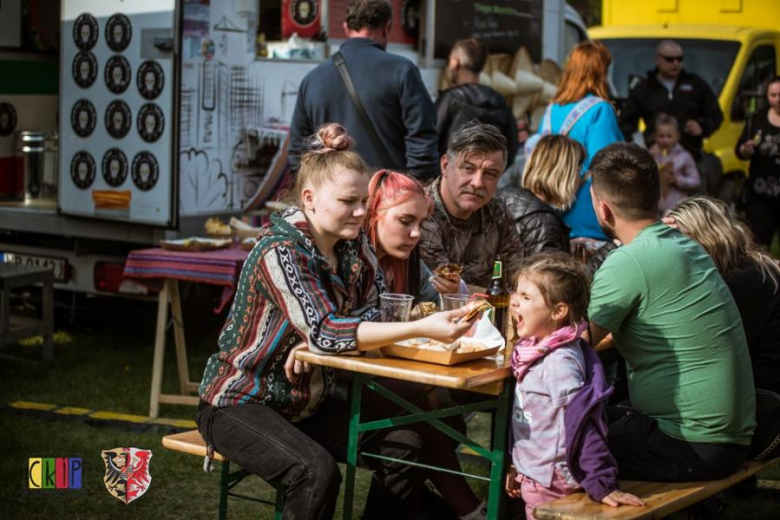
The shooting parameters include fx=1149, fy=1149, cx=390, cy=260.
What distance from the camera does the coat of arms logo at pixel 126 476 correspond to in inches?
165

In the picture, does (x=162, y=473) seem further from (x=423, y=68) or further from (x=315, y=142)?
(x=423, y=68)

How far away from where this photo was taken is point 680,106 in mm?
9273

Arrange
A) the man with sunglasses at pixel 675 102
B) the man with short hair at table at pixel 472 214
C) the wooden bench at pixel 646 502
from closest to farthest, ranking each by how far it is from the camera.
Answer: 1. the wooden bench at pixel 646 502
2. the man with short hair at table at pixel 472 214
3. the man with sunglasses at pixel 675 102

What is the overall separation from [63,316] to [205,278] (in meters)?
2.63

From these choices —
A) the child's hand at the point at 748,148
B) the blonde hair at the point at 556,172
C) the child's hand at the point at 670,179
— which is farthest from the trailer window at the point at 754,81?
the blonde hair at the point at 556,172

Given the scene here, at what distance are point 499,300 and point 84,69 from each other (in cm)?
354

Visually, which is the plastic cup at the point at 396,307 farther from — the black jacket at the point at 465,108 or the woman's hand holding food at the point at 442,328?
the black jacket at the point at 465,108

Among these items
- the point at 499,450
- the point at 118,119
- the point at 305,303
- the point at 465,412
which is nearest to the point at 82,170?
the point at 118,119

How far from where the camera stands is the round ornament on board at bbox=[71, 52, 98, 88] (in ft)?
21.1

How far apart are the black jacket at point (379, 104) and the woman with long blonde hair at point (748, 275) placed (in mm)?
2095

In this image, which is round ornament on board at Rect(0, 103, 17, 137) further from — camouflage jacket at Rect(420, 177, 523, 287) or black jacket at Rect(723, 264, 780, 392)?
black jacket at Rect(723, 264, 780, 392)

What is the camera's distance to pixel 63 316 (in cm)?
789

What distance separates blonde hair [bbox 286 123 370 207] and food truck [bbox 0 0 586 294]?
2564 millimetres

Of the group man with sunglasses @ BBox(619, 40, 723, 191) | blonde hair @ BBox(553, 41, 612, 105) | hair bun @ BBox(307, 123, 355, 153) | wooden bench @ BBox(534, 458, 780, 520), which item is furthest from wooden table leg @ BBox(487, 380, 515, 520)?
man with sunglasses @ BBox(619, 40, 723, 191)
